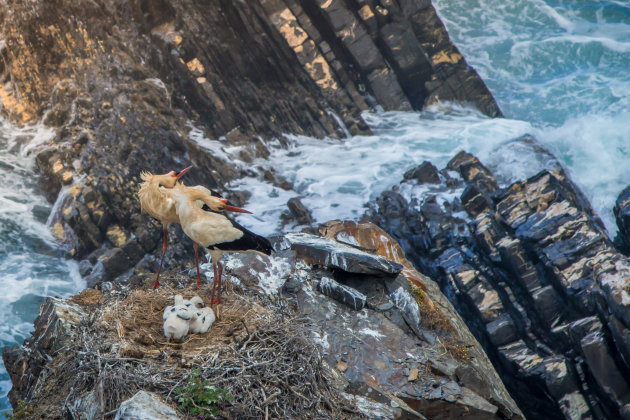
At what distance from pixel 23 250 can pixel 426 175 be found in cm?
1246

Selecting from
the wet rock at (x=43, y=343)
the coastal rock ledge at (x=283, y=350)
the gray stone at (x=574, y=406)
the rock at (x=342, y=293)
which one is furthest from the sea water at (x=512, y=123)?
the wet rock at (x=43, y=343)

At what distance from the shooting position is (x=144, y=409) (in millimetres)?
4895

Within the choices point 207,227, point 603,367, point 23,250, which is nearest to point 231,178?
point 23,250

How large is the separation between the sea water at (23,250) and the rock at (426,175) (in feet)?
34.7

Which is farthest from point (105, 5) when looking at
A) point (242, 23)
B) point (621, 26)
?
point (621, 26)

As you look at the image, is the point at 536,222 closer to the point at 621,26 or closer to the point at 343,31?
the point at 343,31

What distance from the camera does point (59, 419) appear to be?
18.8ft

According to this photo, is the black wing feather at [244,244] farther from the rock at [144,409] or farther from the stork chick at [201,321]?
the rock at [144,409]

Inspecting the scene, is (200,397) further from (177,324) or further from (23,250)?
(23,250)

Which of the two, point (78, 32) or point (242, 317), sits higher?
point (78, 32)

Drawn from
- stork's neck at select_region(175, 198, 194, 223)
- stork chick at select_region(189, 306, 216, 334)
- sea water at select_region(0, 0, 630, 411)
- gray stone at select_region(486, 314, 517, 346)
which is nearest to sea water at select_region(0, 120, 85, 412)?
sea water at select_region(0, 0, 630, 411)

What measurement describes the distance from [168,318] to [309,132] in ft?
52.1

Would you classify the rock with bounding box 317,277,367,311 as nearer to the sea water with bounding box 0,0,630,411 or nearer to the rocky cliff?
the rocky cliff

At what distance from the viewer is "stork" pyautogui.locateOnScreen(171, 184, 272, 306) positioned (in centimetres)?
650
